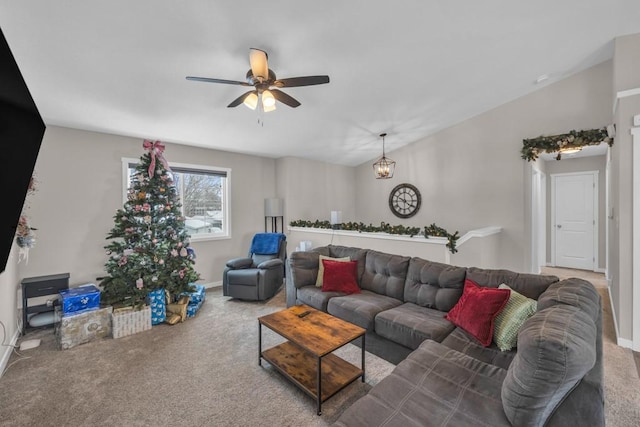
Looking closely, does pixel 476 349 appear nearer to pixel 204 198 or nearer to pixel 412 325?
pixel 412 325

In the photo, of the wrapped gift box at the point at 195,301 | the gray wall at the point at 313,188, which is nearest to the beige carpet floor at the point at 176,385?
the wrapped gift box at the point at 195,301

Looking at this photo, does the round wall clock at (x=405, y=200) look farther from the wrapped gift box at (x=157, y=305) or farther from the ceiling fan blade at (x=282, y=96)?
the wrapped gift box at (x=157, y=305)

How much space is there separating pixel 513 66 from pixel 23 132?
468 cm

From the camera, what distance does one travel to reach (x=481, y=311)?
6.88 ft

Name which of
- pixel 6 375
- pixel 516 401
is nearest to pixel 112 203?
pixel 6 375

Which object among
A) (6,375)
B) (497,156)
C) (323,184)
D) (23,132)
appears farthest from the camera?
(323,184)

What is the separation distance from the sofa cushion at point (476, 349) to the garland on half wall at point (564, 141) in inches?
129

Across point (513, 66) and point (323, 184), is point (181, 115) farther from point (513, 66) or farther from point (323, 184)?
point (513, 66)

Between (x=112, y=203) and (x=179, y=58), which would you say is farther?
(x=112, y=203)

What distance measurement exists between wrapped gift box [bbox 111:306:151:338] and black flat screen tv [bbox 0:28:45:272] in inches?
86.0

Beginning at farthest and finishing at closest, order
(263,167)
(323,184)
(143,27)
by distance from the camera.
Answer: (323,184)
(263,167)
(143,27)

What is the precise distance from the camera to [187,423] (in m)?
1.86

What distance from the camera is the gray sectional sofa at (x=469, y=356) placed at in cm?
111

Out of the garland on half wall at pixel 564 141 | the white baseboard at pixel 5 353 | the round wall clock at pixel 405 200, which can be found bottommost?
the white baseboard at pixel 5 353
